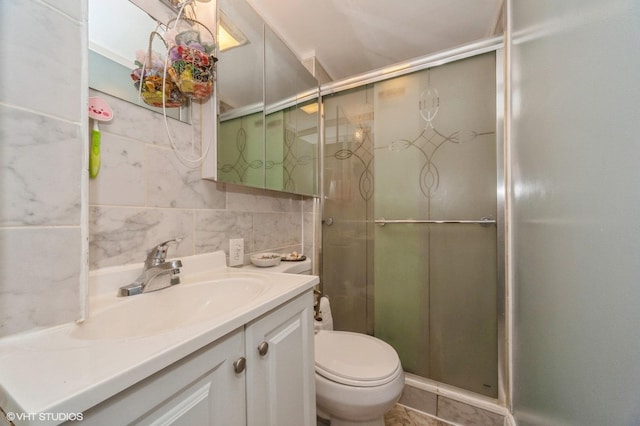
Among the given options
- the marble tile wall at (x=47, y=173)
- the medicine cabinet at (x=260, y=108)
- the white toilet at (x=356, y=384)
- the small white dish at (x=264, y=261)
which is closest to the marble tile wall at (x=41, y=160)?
the marble tile wall at (x=47, y=173)

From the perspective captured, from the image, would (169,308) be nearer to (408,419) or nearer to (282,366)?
(282,366)

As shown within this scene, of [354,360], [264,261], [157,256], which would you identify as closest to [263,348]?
[157,256]

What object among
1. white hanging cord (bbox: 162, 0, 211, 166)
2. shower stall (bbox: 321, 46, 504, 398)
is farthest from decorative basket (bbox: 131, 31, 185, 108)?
shower stall (bbox: 321, 46, 504, 398)

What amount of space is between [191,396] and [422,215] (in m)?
1.37

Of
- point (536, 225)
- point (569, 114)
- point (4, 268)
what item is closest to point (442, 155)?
point (536, 225)

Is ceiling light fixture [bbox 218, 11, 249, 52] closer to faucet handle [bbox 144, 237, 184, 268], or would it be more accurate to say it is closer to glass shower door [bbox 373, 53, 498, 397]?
faucet handle [bbox 144, 237, 184, 268]

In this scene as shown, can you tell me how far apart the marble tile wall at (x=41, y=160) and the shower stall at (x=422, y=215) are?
1345 millimetres

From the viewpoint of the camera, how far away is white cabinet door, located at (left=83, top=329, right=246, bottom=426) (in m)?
0.32

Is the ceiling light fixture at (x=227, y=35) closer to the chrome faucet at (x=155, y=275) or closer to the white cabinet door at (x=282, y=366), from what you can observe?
the chrome faucet at (x=155, y=275)

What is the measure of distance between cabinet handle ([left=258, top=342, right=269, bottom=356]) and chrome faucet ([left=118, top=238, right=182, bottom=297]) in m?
0.38

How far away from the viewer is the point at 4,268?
397 millimetres

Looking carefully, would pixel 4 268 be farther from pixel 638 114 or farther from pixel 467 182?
pixel 467 182

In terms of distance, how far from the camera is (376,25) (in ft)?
4.56

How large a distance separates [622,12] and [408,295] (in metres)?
1.38
